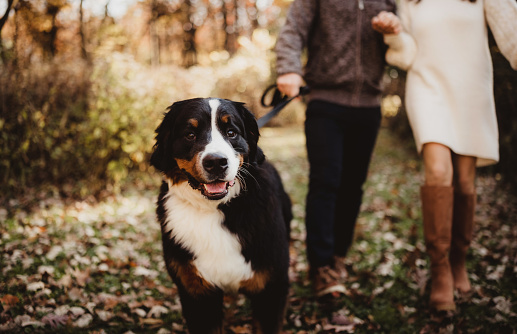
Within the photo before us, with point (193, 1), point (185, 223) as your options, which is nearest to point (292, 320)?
point (185, 223)

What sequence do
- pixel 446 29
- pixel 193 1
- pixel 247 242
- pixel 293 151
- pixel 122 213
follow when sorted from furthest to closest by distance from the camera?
pixel 193 1 → pixel 293 151 → pixel 122 213 → pixel 446 29 → pixel 247 242

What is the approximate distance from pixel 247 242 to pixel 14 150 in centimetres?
379

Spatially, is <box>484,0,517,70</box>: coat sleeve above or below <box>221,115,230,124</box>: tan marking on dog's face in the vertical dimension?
above

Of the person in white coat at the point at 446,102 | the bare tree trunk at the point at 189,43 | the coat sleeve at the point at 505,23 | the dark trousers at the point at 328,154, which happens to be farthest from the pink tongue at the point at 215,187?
the bare tree trunk at the point at 189,43

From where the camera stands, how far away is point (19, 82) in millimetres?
4406

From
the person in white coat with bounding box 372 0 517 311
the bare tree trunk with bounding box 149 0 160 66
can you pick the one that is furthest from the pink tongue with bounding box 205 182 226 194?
the bare tree trunk with bounding box 149 0 160 66

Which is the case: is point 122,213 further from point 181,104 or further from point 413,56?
point 413,56

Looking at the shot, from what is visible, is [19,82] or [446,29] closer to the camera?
[446,29]

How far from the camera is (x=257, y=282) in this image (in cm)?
205

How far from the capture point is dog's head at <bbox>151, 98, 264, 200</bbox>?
1.90 metres

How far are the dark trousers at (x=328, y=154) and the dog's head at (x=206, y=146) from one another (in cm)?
75

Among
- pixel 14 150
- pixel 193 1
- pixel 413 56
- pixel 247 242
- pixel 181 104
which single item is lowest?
pixel 247 242

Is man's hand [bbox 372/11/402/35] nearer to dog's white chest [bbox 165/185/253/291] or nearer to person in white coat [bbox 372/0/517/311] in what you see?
person in white coat [bbox 372/0/517/311]

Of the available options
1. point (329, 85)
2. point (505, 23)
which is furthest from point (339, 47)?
point (505, 23)
